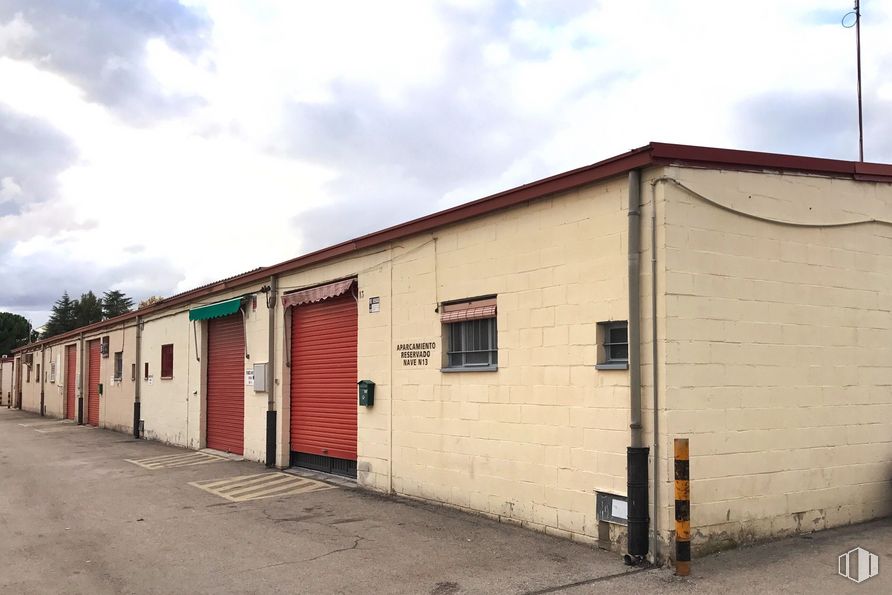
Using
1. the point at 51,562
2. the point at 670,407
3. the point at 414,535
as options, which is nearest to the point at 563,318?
the point at 670,407

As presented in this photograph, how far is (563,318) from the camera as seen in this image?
8047mm

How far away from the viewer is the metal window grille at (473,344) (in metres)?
9.27

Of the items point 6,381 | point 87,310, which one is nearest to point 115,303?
point 87,310

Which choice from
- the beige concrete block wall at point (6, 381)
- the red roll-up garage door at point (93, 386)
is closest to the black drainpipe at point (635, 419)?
the red roll-up garage door at point (93, 386)

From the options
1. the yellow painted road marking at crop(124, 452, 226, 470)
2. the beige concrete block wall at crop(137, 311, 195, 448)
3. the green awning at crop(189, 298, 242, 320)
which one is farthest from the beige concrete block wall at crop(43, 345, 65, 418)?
the yellow painted road marking at crop(124, 452, 226, 470)

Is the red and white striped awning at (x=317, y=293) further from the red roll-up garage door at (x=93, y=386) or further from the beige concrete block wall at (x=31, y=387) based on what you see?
the beige concrete block wall at (x=31, y=387)

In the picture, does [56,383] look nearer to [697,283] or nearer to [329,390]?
[329,390]

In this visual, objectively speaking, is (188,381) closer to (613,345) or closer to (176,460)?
(176,460)

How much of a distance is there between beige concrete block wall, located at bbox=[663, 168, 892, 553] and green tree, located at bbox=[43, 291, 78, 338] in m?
84.0

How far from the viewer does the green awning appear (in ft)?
52.1

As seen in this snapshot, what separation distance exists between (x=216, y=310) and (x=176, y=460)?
336 cm

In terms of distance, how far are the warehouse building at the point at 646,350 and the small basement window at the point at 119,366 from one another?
53.7 feet

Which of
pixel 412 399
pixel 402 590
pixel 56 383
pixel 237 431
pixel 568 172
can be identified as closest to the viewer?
pixel 402 590

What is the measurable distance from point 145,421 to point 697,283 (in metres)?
19.0
